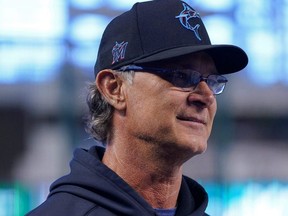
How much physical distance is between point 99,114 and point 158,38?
309mm

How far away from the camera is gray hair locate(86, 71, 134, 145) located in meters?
2.44

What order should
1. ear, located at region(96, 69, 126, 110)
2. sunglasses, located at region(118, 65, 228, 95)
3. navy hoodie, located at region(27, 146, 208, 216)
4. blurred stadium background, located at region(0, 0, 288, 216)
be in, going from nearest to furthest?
1. navy hoodie, located at region(27, 146, 208, 216)
2. sunglasses, located at region(118, 65, 228, 95)
3. ear, located at region(96, 69, 126, 110)
4. blurred stadium background, located at region(0, 0, 288, 216)

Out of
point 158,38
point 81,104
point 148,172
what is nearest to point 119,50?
point 158,38

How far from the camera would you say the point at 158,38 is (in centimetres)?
232

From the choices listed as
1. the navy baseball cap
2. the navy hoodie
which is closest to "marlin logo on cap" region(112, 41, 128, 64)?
the navy baseball cap

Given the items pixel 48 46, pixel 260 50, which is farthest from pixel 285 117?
pixel 48 46

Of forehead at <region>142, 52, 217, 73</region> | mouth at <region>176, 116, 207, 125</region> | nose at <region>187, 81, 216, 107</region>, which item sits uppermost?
forehead at <region>142, 52, 217, 73</region>

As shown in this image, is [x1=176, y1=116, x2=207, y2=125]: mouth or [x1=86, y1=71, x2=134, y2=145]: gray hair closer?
[x1=176, y1=116, x2=207, y2=125]: mouth

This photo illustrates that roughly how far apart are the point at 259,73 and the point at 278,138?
125 centimetres

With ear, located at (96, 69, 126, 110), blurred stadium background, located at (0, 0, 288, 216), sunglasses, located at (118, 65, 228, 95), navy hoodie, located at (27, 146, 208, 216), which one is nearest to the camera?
navy hoodie, located at (27, 146, 208, 216)

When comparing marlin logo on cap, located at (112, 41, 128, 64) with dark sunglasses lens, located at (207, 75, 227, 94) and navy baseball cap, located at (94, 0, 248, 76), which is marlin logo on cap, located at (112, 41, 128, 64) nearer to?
navy baseball cap, located at (94, 0, 248, 76)

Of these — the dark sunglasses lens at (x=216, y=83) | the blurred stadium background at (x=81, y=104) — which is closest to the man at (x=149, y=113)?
the dark sunglasses lens at (x=216, y=83)

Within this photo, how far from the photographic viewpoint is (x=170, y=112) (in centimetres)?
226

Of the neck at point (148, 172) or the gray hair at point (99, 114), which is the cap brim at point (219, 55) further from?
the neck at point (148, 172)
